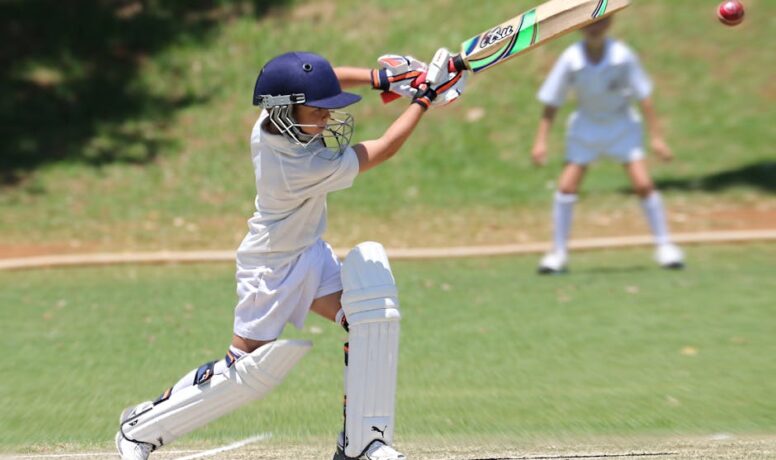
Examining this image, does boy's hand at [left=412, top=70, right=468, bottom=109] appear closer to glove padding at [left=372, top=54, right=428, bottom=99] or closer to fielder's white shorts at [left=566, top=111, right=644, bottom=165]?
glove padding at [left=372, top=54, right=428, bottom=99]

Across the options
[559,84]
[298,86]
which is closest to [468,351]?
[298,86]

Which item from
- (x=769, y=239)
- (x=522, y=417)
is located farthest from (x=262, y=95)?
(x=769, y=239)

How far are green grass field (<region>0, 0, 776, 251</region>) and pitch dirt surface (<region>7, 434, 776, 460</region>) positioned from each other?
5.79 m

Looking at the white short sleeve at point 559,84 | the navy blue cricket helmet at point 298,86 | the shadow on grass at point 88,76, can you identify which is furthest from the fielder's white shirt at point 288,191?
the shadow on grass at point 88,76

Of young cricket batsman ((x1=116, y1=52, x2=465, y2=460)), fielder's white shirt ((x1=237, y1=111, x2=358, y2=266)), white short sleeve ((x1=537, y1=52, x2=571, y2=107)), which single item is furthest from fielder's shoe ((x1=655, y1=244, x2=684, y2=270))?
fielder's white shirt ((x1=237, y1=111, x2=358, y2=266))

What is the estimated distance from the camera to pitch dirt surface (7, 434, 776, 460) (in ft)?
15.8

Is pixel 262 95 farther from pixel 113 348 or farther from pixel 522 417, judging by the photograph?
pixel 113 348

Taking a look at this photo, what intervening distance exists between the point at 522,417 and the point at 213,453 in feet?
4.88

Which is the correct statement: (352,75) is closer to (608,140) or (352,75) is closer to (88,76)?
(608,140)

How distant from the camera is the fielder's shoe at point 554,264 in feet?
30.4

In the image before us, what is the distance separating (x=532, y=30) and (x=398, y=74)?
0.60 m

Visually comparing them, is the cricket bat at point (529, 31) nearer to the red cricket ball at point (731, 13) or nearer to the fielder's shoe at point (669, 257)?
the red cricket ball at point (731, 13)

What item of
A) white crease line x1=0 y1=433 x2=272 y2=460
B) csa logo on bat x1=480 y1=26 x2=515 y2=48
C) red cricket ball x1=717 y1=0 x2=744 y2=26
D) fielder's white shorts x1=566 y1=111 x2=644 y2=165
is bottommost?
white crease line x1=0 y1=433 x2=272 y2=460

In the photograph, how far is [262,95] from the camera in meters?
4.37
